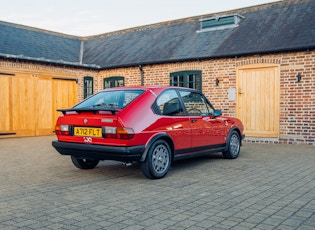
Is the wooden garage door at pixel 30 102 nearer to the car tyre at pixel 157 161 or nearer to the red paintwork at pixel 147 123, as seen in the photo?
the red paintwork at pixel 147 123

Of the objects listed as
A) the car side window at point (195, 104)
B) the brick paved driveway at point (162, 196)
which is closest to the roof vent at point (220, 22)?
the car side window at point (195, 104)

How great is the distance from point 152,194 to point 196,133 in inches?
89.8

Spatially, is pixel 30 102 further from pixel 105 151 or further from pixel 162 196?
pixel 162 196

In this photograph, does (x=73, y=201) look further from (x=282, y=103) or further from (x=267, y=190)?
(x=282, y=103)

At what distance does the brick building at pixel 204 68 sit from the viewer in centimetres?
1173

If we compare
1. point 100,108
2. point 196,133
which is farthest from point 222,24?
point 100,108

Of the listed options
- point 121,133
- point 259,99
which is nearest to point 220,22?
point 259,99

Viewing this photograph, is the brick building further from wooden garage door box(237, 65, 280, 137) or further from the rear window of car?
the rear window of car

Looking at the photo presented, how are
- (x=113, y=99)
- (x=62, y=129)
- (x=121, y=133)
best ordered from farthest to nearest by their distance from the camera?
(x=113, y=99) < (x=62, y=129) < (x=121, y=133)

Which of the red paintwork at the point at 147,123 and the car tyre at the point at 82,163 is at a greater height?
the red paintwork at the point at 147,123

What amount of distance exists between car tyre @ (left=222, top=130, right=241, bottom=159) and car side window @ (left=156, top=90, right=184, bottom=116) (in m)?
2.00

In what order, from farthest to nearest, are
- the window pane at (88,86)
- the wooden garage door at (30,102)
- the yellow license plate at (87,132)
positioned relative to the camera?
the window pane at (88,86) < the wooden garage door at (30,102) < the yellow license plate at (87,132)

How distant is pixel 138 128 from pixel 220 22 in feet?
36.3

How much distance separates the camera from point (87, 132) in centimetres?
587
